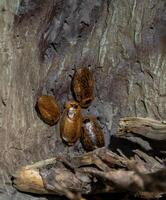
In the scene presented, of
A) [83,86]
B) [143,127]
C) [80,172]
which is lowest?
[80,172]

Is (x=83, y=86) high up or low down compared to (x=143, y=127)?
up

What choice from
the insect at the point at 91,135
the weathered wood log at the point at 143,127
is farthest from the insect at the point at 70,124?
the weathered wood log at the point at 143,127

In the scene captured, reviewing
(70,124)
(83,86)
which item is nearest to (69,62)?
(83,86)

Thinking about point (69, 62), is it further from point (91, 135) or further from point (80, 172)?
point (80, 172)

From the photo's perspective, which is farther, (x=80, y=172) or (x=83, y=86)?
(x=83, y=86)

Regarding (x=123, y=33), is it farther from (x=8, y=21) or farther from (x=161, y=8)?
(x=8, y=21)

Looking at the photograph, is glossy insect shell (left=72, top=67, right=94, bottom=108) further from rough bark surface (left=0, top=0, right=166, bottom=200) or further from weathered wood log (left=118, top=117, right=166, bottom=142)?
weathered wood log (left=118, top=117, right=166, bottom=142)
